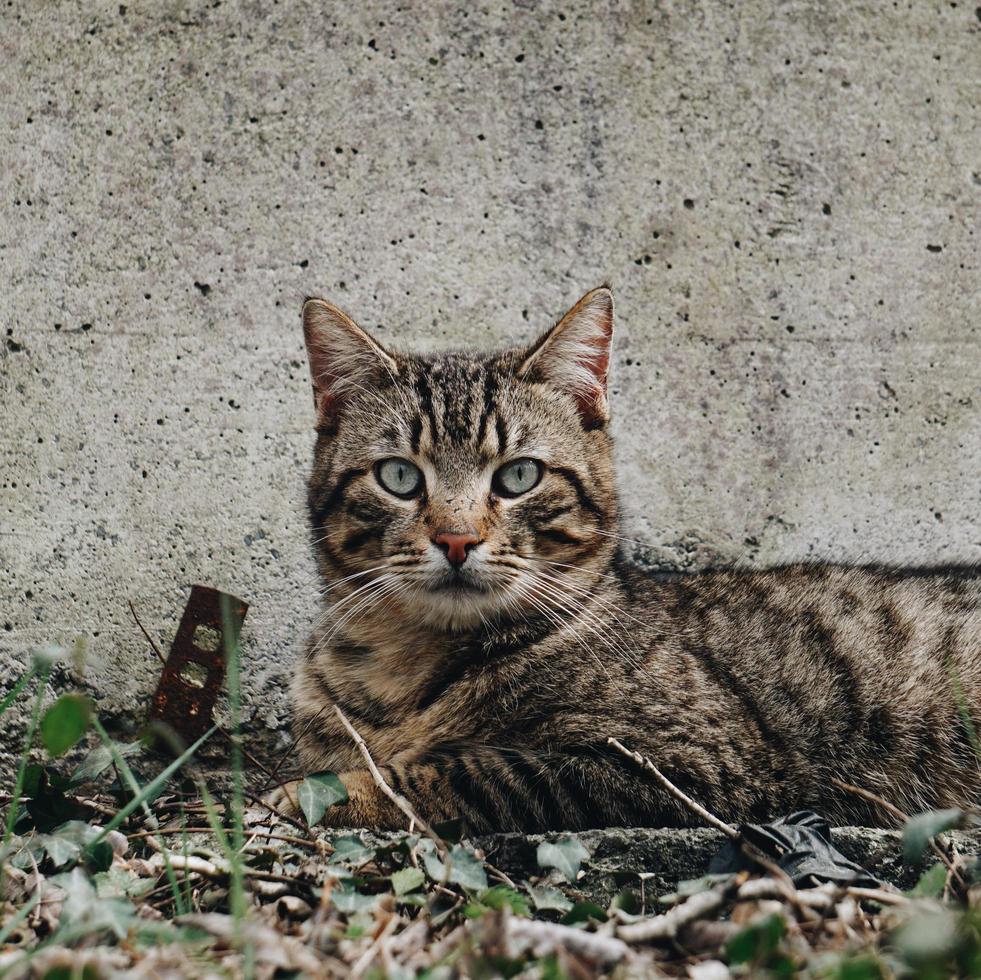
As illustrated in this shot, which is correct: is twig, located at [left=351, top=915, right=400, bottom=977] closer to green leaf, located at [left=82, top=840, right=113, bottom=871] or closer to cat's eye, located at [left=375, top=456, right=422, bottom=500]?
green leaf, located at [left=82, top=840, right=113, bottom=871]

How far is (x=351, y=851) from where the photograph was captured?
236 centimetres

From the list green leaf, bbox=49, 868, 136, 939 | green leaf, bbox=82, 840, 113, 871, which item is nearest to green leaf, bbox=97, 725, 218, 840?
green leaf, bbox=49, 868, 136, 939

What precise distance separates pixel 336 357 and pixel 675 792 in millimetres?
1650

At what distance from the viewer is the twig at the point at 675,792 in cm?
238

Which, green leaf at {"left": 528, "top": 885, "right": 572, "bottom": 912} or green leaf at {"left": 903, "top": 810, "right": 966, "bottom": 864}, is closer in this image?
green leaf at {"left": 903, "top": 810, "right": 966, "bottom": 864}

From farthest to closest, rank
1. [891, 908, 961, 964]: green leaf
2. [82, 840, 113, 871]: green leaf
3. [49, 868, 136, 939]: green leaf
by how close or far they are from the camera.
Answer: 1. [82, 840, 113, 871]: green leaf
2. [49, 868, 136, 939]: green leaf
3. [891, 908, 961, 964]: green leaf

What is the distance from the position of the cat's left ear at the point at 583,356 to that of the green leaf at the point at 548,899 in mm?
1496

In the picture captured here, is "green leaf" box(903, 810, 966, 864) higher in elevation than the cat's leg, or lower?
higher

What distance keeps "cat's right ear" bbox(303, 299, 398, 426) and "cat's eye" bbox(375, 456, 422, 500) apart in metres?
0.31

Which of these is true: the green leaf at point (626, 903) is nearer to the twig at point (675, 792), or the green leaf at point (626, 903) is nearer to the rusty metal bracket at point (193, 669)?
the twig at point (675, 792)

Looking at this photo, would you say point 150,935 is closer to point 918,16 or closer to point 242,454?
point 242,454

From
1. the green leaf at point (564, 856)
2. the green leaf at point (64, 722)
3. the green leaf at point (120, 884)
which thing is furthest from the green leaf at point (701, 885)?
the green leaf at point (64, 722)

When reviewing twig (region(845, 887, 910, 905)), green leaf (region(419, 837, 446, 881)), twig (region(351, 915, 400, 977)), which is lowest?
twig (region(351, 915, 400, 977))

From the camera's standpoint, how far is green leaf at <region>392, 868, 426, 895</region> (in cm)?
222
